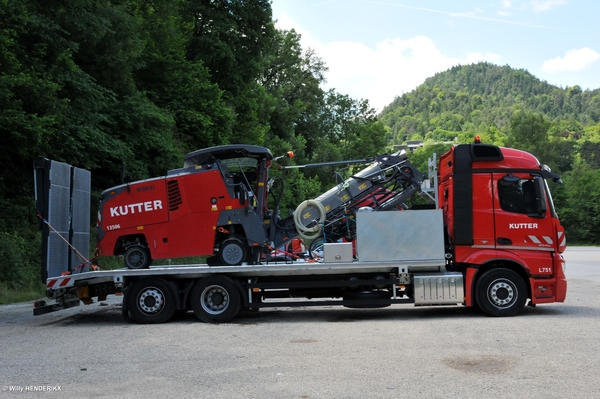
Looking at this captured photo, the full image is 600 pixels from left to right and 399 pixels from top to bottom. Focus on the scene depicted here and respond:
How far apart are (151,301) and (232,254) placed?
1.79 meters

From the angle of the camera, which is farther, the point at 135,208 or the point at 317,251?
the point at 317,251

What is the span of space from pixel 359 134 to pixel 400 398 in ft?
216

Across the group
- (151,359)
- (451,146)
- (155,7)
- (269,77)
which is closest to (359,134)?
(269,77)

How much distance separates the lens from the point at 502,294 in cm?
1232

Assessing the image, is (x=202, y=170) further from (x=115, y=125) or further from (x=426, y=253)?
(x=115, y=125)

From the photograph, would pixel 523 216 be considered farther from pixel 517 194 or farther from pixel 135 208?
pixel 135 208

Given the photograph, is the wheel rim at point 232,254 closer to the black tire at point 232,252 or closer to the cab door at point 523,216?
the black tire at point 232,252

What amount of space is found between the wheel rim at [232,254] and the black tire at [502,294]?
15.1 feet

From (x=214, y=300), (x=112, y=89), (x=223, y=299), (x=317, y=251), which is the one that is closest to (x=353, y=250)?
(x=317, y=251)

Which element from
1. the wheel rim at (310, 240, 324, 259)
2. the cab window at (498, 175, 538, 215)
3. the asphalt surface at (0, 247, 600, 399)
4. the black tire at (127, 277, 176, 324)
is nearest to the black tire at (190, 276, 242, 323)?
the asphalt surface at (0, 247, 600, 399)

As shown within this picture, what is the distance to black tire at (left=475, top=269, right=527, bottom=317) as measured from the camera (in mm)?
12289

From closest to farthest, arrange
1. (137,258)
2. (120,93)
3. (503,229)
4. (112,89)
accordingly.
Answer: (503,229), (137,258), (112,89), (120,93)

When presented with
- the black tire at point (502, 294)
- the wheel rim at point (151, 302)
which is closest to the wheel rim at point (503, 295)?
the black tire at point (502, 294)

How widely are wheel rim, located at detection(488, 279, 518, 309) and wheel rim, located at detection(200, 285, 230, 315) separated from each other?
4.98m
